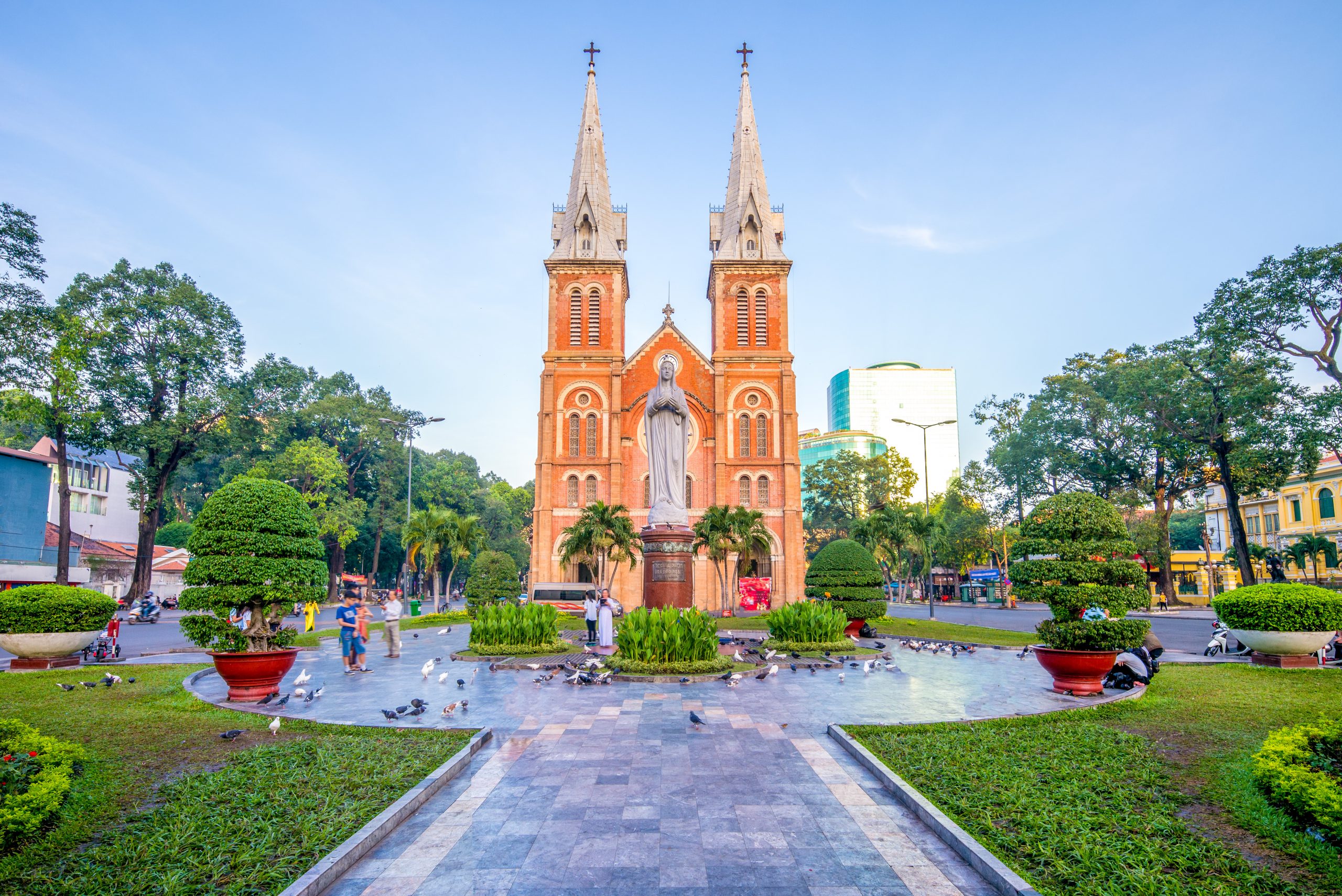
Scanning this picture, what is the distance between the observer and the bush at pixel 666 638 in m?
13.5

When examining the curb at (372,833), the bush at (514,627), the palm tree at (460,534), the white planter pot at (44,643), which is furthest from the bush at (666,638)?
the palm tree at (460,534)

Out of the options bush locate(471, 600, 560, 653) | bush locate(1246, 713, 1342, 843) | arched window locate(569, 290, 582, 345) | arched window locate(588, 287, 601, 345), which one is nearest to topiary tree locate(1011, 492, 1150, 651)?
bush locate(1246, 713, 1342, 843)

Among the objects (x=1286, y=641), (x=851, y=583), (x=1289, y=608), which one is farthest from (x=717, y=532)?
(x=1289, y=608)

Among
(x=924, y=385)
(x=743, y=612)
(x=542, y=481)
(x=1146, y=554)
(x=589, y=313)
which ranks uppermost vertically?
(x=924, y=385)

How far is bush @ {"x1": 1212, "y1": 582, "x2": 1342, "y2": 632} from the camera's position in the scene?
12.7 m

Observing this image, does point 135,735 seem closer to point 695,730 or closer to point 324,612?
point 695,730

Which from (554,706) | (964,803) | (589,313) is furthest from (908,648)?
(589,313)

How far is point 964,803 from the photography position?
19.5ft

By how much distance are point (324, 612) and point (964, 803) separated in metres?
40.8

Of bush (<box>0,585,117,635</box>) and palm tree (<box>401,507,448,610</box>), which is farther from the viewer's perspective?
palm tree (<box>401,507,448,610</box>)

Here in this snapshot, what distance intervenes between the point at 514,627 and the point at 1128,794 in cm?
1293

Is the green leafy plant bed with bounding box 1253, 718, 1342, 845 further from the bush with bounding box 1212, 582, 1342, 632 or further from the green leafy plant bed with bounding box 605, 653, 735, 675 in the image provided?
the green leafy plant bed with bounding box 605, 653, 735, 675

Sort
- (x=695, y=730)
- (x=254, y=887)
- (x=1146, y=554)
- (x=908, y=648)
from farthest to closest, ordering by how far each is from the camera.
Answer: (x=1146, y=554) → (x=908, y=648) → (x=695, y=730) → (x=254, y=887)

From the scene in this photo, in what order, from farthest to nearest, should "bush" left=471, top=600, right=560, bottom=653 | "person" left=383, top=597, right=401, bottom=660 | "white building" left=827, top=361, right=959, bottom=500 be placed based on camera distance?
"white building" left=827, top=361, right=959, bottom=500 < "person" left=383, top=597, right=401, bottom=660 < "bush" left=471, top=600, right=560, bottom=653
